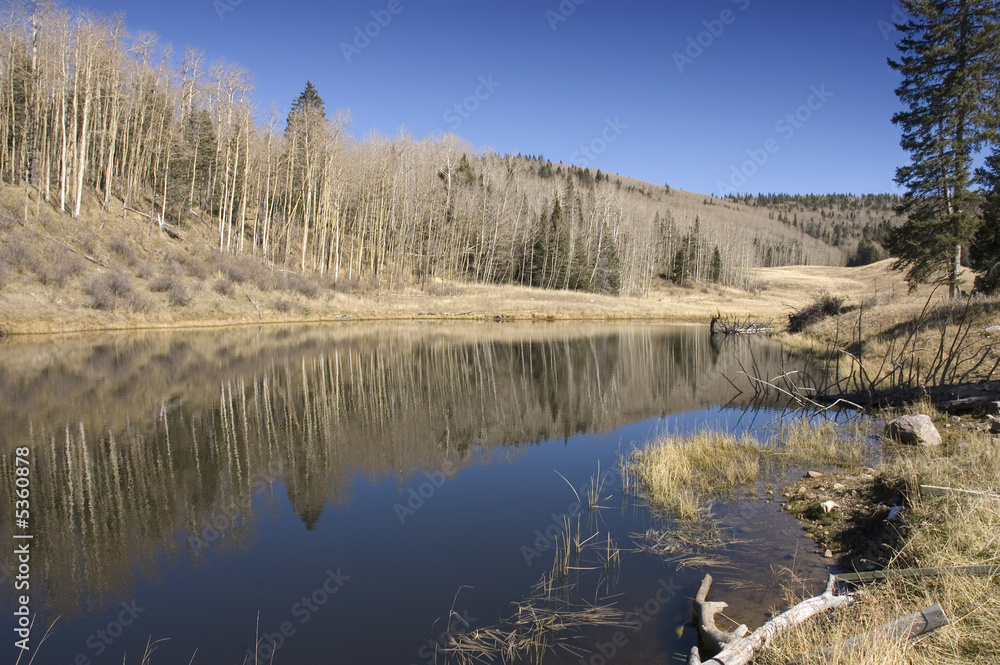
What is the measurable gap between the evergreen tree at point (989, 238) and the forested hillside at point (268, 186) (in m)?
38.8

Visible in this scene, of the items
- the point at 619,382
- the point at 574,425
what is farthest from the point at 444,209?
the point at 574,425

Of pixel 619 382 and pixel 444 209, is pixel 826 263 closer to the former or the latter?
pixel 444 209

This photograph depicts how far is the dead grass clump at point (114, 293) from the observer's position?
28.6 metres

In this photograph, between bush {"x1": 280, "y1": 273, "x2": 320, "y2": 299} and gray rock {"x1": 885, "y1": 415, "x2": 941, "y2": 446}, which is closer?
gray rock {"x1": 885, "y1": 415, "x2": 941, "y2": 446}

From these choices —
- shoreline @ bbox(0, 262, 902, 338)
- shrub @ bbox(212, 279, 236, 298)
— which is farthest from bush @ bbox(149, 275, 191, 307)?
shrub @ bbox(212, 279, 236, 298)

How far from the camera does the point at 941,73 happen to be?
21984 millimetres

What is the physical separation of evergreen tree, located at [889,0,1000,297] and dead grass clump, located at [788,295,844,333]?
7.23 meters

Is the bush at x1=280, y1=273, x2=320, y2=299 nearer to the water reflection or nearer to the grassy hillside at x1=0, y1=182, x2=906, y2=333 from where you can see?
the grassy hillside at x1=0, y1=182, x2=906, y2=333

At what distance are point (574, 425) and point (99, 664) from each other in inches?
419

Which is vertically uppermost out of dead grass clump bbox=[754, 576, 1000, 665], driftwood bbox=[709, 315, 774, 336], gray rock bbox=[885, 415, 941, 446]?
A: driftwood bbox=[709, 315, 774, 336]

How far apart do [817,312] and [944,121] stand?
11850 mm

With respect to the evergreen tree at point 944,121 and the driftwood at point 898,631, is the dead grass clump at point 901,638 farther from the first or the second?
the evergreen tree at point 944,121

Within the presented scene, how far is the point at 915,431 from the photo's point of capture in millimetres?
9070

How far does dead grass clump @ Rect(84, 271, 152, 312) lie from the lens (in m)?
28.6
